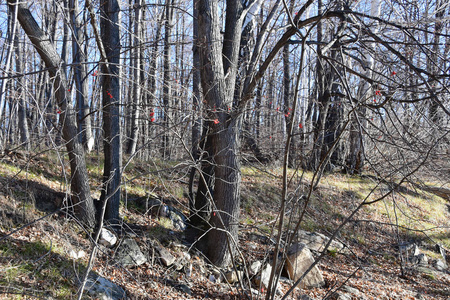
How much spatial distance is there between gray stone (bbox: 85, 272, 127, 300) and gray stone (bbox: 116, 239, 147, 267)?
0.50 m

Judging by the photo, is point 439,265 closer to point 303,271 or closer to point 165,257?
point 303,271

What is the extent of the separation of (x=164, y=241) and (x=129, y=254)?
904 millimetres

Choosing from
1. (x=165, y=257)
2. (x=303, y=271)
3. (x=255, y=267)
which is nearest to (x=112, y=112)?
(x=165, y=257)

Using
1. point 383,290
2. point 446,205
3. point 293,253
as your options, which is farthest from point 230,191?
point 446,205

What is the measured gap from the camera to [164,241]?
Answer: 6.30 m

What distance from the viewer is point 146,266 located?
18.4 ft

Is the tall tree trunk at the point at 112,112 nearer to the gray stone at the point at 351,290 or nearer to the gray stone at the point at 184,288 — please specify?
the gray stone at the point at 184,288

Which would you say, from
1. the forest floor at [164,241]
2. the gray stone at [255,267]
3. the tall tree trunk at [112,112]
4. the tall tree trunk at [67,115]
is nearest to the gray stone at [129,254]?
the forest floor at [164,241]

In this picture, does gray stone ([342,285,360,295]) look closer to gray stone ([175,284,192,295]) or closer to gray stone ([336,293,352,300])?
gray stone ([336,293,352,300])

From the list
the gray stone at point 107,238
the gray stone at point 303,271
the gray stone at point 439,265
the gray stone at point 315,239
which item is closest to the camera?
the gray stone at point 107,238

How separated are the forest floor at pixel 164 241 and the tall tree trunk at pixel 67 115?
34cm

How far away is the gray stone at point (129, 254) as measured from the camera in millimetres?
5371

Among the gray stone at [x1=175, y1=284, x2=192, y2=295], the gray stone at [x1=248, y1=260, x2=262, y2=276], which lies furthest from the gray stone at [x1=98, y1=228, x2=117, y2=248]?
the gray stone at [x1=248, y1=260, x2=262, y2=276]

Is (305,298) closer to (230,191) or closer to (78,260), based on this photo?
(230,191)
